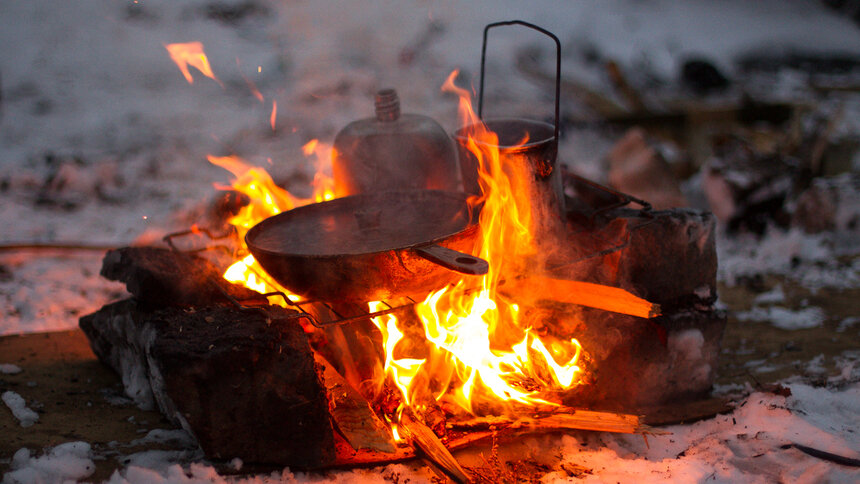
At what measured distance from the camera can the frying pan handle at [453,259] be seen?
2.26 meters

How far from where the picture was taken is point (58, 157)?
23.4 feet

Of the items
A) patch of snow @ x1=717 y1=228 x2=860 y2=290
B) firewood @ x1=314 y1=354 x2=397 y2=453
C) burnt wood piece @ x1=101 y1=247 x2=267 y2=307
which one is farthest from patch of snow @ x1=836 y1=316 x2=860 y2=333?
burnt wood piece @ x1=101 y1=247 x2=267 y2=307

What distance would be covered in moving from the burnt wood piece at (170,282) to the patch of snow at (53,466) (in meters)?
0.74

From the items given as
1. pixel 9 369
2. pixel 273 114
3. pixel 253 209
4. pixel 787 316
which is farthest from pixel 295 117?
pixel 787 316

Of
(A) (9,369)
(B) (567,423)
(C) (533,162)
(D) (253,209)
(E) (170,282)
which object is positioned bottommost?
(A) (9,369)

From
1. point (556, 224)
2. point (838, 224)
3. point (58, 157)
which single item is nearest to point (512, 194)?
point (556, 224)

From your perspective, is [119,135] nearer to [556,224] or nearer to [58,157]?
[58,157]

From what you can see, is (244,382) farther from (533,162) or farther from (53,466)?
(533,162)

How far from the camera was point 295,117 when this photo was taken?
8344mm

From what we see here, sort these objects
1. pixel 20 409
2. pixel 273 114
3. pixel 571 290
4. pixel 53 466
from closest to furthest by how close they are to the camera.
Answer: pixel 53 466, pixel 20 409, pixel 571 290, pixel 273 114

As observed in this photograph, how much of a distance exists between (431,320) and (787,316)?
9.16 feet

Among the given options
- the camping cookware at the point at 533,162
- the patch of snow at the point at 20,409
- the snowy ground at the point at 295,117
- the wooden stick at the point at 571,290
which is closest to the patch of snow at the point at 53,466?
the snowy ground at the point at 295,117

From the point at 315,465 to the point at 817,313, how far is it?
361cm

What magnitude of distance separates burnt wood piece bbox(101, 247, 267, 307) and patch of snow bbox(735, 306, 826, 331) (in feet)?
10.9
